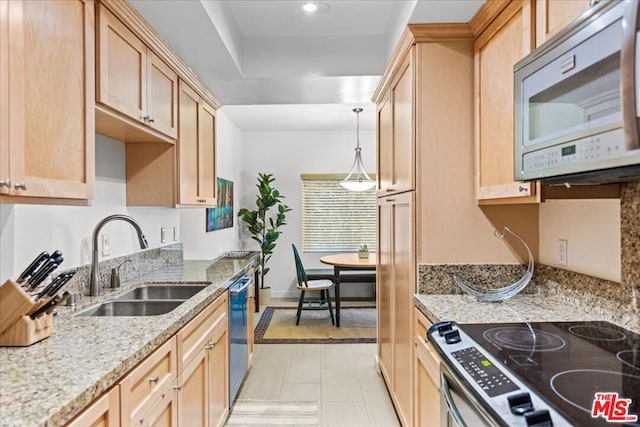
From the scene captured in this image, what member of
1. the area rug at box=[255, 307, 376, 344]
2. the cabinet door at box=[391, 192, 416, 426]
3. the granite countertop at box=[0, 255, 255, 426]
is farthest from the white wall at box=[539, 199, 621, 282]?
the area rug at box=[255, 307, 376, 344]

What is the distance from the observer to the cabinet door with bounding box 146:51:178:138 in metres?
2.13

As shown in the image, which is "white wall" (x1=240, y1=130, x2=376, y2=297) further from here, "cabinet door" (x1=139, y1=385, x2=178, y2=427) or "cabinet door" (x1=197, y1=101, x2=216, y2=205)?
"cabinet door" (x1=139, y1=385, x2=178, y2=427)

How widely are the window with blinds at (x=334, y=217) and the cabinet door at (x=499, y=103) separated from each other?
172 inches

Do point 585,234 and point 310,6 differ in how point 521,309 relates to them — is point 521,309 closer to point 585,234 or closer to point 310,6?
point 585,234

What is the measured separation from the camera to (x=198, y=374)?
1956 mm

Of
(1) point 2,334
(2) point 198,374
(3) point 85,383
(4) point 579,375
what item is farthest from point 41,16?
(4) point 579,375

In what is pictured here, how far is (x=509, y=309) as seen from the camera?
1.74 meters

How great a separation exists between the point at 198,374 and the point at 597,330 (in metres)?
1.71

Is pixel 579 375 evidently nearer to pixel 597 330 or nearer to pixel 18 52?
pixel 597 330

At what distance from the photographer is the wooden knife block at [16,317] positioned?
1.24 meters

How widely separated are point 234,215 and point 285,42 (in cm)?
315

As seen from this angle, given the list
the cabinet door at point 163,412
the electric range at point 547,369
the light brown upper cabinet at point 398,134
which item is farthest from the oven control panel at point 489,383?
the cabinet door at point 163,412

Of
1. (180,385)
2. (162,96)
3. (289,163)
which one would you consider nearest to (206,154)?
(162,96)

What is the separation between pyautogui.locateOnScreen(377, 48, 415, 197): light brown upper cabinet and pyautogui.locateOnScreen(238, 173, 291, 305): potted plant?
2.86m
